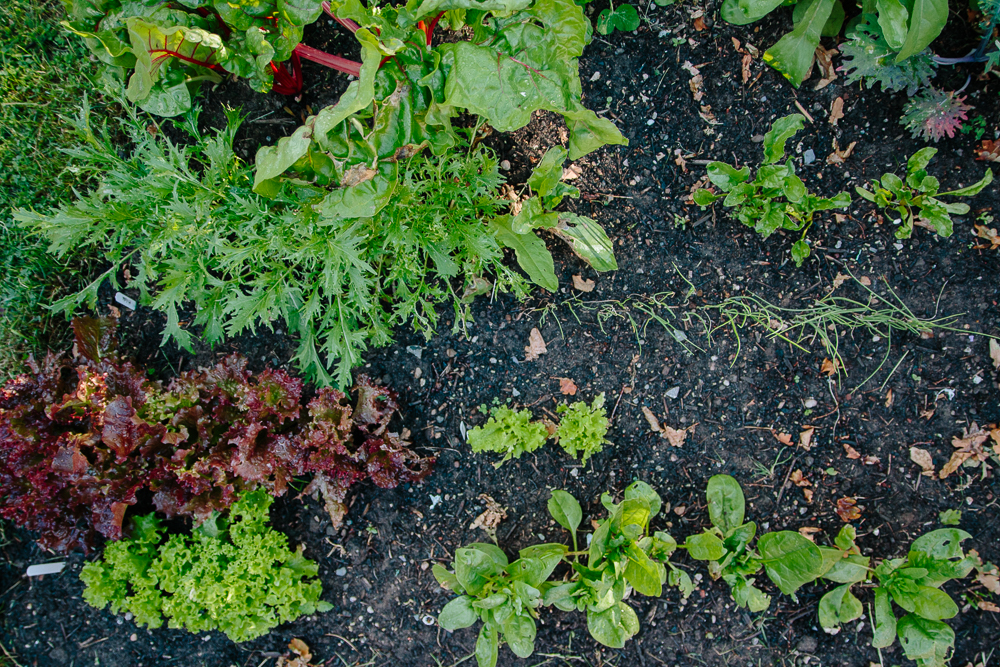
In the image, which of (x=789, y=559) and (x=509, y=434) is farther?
(x=509, y=434)

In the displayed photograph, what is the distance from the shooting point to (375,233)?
249cm

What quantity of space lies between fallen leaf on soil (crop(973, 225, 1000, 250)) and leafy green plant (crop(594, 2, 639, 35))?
69.2 inches

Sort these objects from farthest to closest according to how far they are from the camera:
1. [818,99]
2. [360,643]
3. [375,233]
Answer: [360,643] → [818,99] → [375,233]

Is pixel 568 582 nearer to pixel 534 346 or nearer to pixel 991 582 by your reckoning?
pixel 534 346

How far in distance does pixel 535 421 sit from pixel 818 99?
192cm

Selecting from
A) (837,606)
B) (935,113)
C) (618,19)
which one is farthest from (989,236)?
(618,19)

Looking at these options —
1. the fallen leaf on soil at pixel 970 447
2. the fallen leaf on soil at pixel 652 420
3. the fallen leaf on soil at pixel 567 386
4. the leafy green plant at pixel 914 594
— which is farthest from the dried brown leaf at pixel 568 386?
the fallen leaf on soil at pixel 970 447

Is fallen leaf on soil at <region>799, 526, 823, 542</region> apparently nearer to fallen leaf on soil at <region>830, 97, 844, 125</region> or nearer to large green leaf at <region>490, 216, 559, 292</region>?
large green leaf at <region>490, 216, 559, 292</region>

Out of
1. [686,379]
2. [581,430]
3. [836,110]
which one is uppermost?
[836,110]

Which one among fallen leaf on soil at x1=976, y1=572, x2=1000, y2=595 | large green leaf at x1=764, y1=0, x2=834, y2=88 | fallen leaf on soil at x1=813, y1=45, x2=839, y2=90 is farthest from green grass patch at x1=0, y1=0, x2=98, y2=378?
fallen leaf on soil at x1=976, y1=572, x2=1000, y2=595

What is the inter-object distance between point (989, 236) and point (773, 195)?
0.98 meters

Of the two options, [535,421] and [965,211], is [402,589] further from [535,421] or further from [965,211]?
[965,211]

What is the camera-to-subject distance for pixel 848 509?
2734mm

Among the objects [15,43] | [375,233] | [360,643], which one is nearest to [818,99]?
[375,233]
